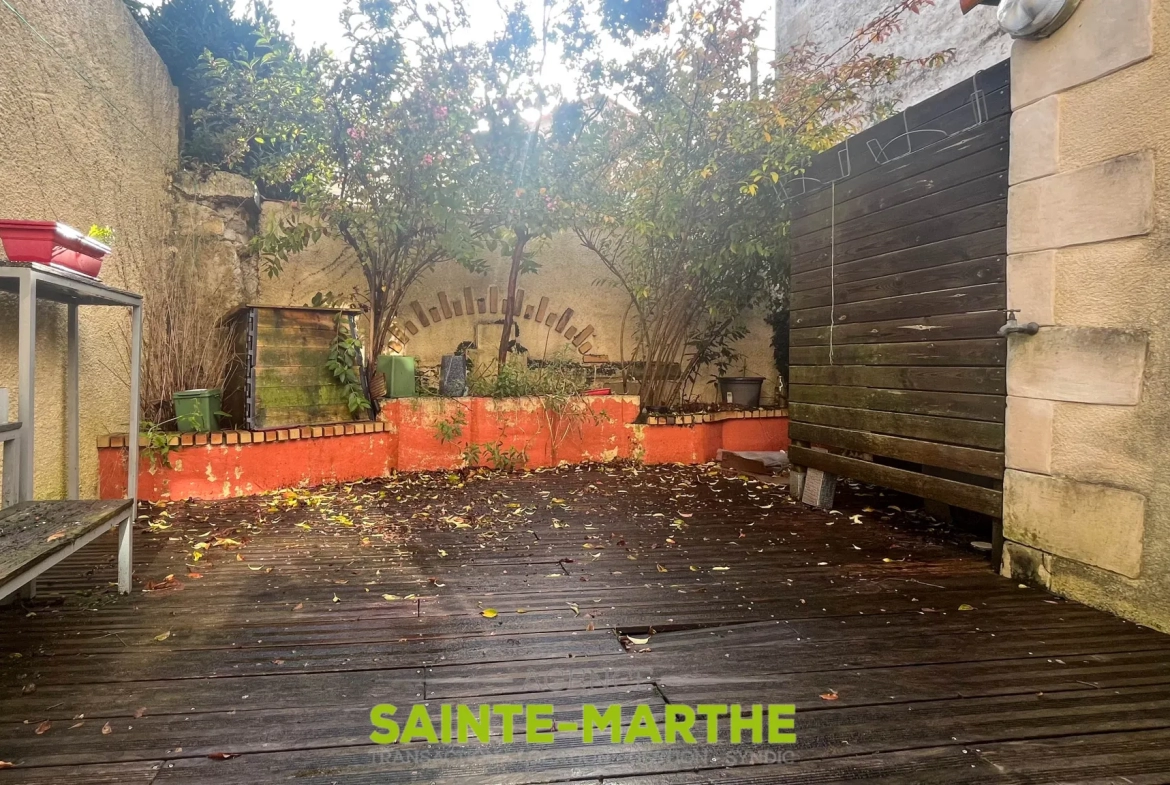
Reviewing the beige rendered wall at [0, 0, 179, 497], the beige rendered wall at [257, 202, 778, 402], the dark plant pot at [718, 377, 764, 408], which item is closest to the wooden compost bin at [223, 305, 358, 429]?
the beige rendered wall at [0, 0, 179, 497]

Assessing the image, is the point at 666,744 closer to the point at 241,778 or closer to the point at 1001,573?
the point at 241,778

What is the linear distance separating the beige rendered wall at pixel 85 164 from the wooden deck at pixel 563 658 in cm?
94

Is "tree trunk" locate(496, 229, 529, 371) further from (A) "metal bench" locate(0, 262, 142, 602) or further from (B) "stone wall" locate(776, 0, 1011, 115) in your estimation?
(B) "stone wall" locate(776, 0, 1011, 115)

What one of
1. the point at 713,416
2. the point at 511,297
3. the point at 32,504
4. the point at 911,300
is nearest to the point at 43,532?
the point at 32,504

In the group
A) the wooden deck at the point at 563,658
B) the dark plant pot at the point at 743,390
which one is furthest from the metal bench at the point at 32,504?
the dark plant pot at the point at 743,390

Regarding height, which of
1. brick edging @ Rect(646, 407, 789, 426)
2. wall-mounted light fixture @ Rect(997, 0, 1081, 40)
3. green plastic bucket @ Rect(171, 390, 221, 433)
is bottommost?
brick edging @ Rect(646, 407, 789, 426)

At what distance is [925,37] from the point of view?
544 centimetres

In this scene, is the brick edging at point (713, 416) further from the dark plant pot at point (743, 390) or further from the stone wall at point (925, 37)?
the stone wall at point (925, 37)

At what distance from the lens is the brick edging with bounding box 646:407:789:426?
196 inches

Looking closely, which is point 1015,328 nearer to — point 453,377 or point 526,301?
point 453,377

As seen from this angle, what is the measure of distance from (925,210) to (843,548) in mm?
1656

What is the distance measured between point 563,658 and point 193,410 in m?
3.11

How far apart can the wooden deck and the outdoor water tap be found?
974mm

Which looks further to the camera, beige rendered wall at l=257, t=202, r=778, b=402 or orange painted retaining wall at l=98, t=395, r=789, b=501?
beige rendered wall at l=257, t=202, r=778, b=402
